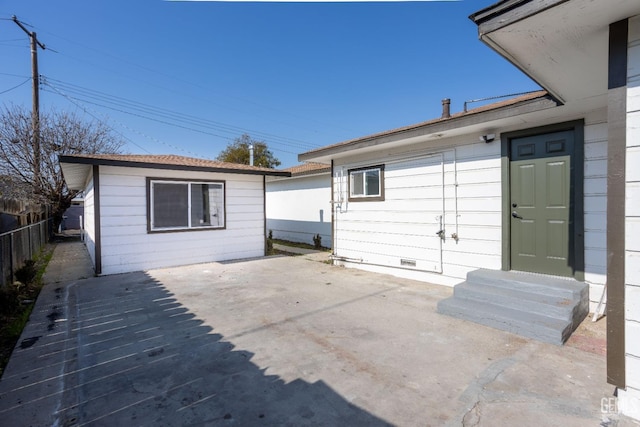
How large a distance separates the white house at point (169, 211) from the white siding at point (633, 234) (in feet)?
22.8

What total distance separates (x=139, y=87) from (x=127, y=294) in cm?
1654

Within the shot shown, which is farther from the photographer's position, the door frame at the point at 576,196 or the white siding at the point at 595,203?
the door frame at the point at 576,196

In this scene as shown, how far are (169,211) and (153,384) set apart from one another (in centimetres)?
548

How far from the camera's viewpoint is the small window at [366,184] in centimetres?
631

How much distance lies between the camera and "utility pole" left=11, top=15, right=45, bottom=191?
13828 millimetres

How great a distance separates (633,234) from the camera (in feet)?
6.30

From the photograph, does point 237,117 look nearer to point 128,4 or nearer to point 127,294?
point 128,4

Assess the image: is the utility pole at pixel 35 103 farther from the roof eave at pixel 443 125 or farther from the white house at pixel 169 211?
the roof eave at pixel 443 125

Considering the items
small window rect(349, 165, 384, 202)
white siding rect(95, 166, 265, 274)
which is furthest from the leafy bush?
small window rect(349, 165, 384, 202)

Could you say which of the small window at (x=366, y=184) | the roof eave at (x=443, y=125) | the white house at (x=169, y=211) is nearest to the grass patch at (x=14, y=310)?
the white house at (x=169, y=211)

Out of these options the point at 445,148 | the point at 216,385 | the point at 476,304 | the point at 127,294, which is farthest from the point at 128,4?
the point at 476,304

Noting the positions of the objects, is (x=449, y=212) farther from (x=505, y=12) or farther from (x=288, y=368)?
(x=288, y=368)

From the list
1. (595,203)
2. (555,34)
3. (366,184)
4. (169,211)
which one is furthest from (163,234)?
(595,203)

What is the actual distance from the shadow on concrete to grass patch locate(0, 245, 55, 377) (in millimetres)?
181
